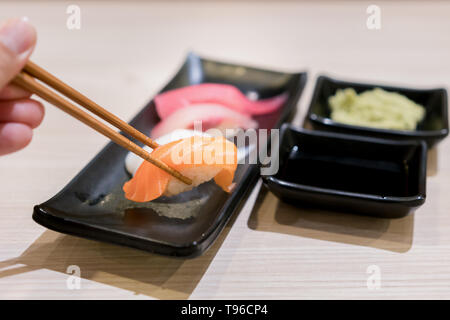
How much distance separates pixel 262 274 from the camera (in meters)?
1.13

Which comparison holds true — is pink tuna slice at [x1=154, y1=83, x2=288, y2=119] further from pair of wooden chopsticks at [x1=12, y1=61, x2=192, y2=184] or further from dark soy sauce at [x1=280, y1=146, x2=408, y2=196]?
pair of wooden chopsticks at [x1=12, y1=61, x2=192, y2=184]

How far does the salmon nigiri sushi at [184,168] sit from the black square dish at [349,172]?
0.13 meters

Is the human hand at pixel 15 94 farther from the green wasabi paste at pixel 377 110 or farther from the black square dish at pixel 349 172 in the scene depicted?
the green wasabi paste at pixel 377 110

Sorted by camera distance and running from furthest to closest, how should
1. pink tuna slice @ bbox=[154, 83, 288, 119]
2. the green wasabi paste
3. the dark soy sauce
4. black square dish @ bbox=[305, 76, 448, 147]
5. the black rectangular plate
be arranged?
pink tuna slice @ bbox=[154, 83, 288, 119], the green wasabi paste, black square dish @ bbox=[305, 76, 448, 147], the dark soy sauce, the black rectangular plate

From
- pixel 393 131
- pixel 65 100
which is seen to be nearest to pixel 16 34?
pixel 65 100

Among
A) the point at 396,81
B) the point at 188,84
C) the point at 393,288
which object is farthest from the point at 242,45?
the point at 393,288

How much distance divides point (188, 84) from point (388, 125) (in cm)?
86

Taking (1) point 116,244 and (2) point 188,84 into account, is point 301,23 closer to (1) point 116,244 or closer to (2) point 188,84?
(2) point 188,84

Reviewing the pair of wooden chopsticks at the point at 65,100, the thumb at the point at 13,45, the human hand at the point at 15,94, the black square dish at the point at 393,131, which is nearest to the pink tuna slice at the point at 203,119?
the black square dish at the point at 393,131

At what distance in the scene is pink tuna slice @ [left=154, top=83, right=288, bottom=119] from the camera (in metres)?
1.70

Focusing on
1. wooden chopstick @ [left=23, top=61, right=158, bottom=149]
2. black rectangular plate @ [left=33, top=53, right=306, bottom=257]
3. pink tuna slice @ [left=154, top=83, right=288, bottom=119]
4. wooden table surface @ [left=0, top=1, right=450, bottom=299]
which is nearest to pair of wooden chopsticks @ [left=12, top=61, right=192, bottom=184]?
wooden chopstick @ [left=23, top=61, right=158, bottom=149]

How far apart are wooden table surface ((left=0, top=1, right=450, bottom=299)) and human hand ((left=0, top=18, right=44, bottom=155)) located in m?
0.32

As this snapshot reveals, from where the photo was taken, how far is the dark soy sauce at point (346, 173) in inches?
52.7

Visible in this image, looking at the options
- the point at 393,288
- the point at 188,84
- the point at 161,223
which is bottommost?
the point at 393,288
